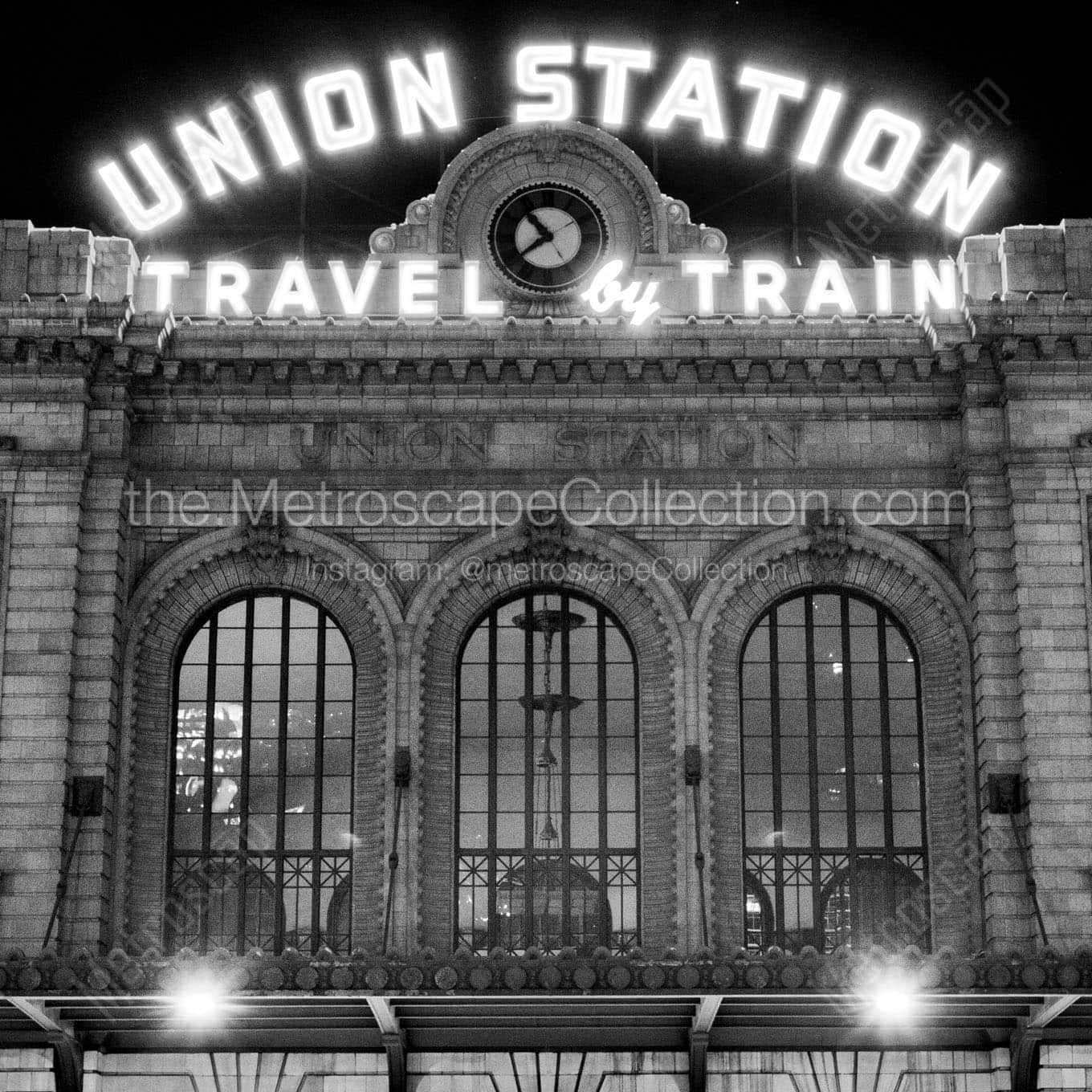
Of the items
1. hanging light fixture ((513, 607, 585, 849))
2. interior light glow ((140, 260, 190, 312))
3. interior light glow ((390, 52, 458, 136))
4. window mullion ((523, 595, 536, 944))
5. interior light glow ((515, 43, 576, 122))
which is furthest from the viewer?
interior light glow ((390, 52, 458, 136))

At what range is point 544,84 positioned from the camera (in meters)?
48.8

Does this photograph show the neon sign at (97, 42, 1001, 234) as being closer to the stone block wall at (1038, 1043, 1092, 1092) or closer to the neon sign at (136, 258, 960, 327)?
the neon sign at (136, 258, 960, 327)

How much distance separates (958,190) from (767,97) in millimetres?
4577

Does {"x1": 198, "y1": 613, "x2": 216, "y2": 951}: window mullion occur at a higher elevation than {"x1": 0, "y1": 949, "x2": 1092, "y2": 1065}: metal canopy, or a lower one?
higher

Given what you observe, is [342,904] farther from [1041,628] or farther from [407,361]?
[1041,628]

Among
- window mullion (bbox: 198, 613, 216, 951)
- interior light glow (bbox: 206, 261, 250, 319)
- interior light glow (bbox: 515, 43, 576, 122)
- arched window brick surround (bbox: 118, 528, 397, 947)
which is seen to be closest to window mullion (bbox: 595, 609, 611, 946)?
arched window brick surround (bbox: 118, 528, 397, 947)

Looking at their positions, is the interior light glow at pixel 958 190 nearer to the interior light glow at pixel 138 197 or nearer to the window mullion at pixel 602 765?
the window mullion at pixel 602 765

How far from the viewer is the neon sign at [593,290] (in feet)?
150

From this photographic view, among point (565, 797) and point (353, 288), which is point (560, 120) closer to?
point (353, 288)

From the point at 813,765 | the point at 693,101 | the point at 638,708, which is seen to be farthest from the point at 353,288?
the point at 813,765

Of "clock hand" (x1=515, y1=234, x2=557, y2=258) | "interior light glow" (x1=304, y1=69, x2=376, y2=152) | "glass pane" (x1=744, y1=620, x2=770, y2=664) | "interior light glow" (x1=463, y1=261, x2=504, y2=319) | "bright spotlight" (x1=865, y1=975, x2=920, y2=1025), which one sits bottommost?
"bright spotlight" (x1=865, y1=975, x2=920, y2=1025)

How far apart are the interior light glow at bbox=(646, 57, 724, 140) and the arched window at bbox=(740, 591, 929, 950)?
11122 millimetres

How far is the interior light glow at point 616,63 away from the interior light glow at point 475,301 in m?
5.68

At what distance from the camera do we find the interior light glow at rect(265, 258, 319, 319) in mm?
45688
